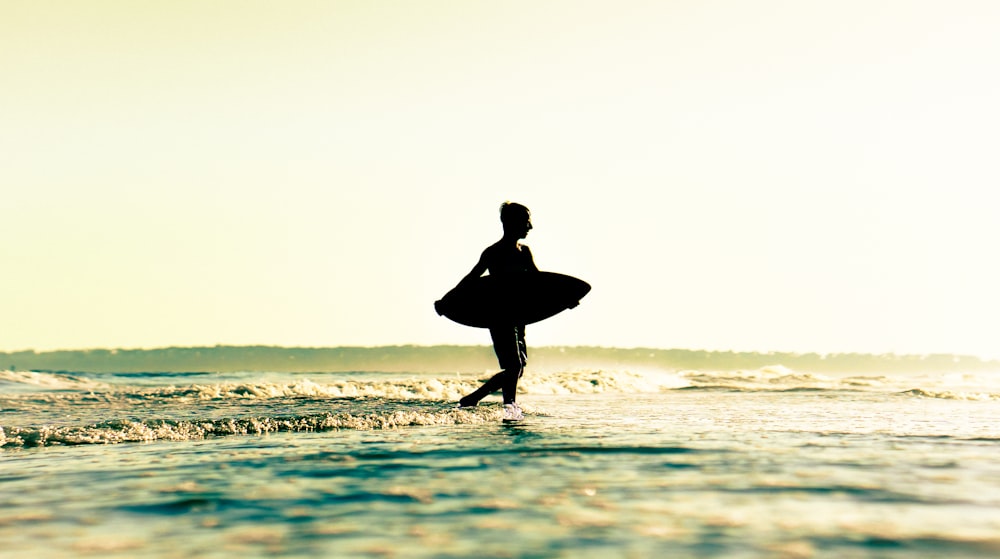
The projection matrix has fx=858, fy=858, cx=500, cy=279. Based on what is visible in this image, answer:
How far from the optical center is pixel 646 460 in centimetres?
628

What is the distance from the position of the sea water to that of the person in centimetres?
60

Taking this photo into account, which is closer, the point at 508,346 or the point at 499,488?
the point at 499,488

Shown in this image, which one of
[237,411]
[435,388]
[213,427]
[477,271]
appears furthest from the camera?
[435,388]

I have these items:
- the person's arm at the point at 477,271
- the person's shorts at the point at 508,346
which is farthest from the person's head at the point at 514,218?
the person's shorts at the point at 508,346

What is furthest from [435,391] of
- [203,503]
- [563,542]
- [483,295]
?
[563,542]

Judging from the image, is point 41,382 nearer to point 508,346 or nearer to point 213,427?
point 213,427

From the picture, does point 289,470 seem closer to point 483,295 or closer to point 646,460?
point 646,460

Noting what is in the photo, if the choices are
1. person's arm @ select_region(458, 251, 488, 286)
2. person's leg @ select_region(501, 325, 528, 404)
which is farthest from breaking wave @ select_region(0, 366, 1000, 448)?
person's arm @ select_region(458, 251, 488, 286)

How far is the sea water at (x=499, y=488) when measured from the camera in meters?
3.70

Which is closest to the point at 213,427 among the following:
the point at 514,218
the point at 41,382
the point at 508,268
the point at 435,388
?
the point at 508,268

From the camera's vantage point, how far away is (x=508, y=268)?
32.9 feet

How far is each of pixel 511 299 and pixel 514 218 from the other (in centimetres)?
95

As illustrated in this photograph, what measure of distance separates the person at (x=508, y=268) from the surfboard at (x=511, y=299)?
0.27 ft

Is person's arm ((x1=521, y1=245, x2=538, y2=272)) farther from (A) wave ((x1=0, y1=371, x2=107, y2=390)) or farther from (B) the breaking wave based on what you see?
(A) wave ((x1=0, y1=371, x2=107, y2=390))
